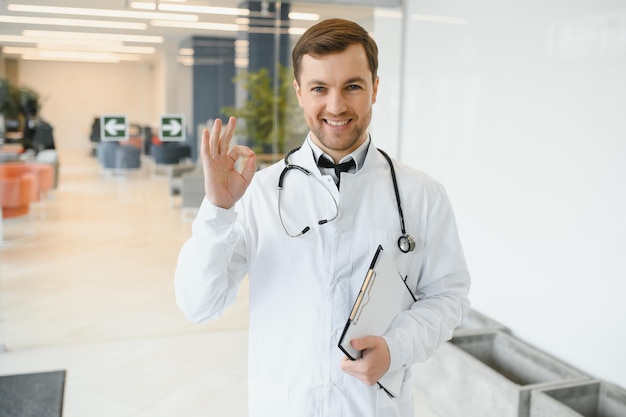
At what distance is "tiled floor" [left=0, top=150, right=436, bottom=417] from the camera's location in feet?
14.7

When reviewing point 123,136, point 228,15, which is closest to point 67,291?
point 123,136

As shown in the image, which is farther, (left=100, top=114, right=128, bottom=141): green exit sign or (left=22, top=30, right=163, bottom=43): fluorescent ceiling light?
(left=100, top=114, right=128, bottom=141): green exit sign

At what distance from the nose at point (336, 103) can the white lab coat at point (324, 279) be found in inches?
7.9

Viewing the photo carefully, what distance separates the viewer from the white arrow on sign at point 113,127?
16.0ft

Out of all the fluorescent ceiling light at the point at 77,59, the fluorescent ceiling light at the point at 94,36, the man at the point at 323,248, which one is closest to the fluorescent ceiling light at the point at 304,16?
the fluorescent ceiling light at the point at 94,36

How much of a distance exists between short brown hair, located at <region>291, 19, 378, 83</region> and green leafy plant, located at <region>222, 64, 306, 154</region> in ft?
12.3

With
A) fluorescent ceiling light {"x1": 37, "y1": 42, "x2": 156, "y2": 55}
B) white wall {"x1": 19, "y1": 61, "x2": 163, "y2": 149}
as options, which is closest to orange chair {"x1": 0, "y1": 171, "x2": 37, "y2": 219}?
white wall {"x1": 19, "y1": 61, "x2": 163, "y2": 149}

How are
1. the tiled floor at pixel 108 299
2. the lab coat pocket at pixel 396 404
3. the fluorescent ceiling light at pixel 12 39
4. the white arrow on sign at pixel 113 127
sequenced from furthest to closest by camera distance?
the white arrow on sign at pixel 113 127 → the tiled floor at pixel 108 299 → the fluorescent ceiling light at pixel 12 39 → the lab coat pocket at pixel 396 404

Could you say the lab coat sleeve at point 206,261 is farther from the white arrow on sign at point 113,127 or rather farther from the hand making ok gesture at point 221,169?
the white arrow on sign at point 113,127

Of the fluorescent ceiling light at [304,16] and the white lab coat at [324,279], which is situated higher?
the fluorescent ceiling light at [304,16]

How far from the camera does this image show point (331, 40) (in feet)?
5.21

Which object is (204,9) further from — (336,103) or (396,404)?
(396,404)

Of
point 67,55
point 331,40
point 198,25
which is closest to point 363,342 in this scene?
point 331,40

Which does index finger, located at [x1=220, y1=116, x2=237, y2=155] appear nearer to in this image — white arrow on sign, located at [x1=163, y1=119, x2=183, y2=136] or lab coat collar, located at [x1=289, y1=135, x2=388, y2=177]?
lab coat collar, located at [x1=289, y1=135, x2=388, y2=177]
